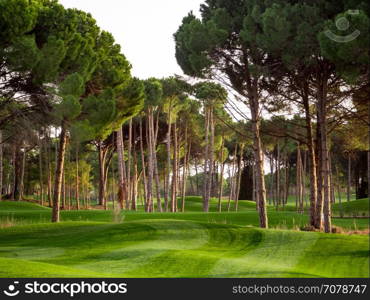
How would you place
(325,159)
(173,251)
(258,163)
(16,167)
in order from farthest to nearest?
(16,167), (258,163), (325,159), (173,251)

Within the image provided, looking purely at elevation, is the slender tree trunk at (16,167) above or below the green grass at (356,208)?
above

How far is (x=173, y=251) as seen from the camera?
14258mm

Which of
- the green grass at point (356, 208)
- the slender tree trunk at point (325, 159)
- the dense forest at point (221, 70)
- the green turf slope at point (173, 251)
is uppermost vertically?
the dense forest at point (221, 70)

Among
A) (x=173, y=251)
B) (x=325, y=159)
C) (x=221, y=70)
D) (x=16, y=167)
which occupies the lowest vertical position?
(x=173, y=251)

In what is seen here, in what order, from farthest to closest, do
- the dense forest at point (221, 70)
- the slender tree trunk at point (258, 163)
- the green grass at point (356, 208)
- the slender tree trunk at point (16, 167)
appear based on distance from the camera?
the slender tree trunk at point (16, 167), the green grass at point (356, 208), the slender tree trunk at point (258, 163), the dense forest at point (221, 70)

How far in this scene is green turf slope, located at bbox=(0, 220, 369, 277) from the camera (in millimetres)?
11109

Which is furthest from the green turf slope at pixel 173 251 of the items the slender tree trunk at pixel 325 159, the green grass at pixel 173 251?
the slender tree trunk at pixel 325 159

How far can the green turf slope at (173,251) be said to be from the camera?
36.4ft

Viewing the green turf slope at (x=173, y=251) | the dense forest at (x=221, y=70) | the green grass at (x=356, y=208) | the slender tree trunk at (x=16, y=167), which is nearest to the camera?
the green turf slope at (x=173, y=251)

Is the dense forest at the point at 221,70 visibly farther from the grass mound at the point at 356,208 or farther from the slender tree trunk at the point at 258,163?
the grass mound at the point at 356,208

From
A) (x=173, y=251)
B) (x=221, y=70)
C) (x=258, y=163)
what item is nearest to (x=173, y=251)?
(x=173, y=251)

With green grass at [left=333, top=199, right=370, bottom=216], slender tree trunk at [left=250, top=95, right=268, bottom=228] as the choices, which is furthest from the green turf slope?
green grass at [left=333, top=199, right=370, bottom=216]

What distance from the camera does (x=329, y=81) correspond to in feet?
69.5

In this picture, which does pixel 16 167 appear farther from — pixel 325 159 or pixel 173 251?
pixel 173 251
